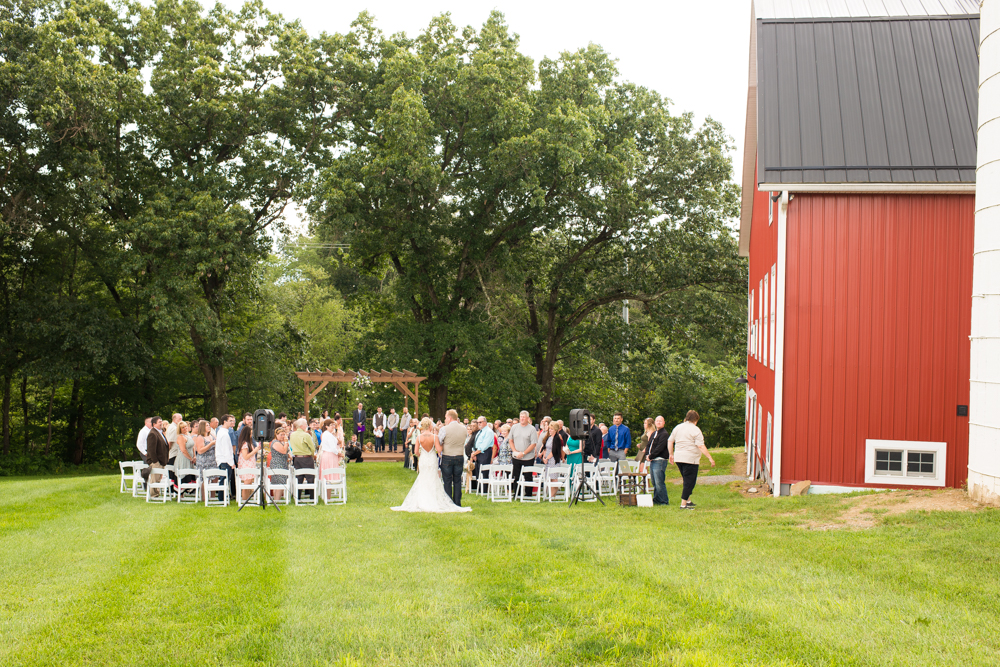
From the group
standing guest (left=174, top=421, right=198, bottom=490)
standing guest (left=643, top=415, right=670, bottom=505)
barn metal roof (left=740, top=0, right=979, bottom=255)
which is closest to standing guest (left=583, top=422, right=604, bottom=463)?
standing guest (left=643, top=415, right=670, bottom=505)

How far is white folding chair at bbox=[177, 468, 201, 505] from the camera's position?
564 inches

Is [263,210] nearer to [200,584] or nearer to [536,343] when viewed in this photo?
[536,343]

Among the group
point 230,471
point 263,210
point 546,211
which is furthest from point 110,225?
point 230,471

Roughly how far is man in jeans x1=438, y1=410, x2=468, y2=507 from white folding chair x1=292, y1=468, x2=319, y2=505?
2254 millimetres

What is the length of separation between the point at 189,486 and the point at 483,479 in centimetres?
518

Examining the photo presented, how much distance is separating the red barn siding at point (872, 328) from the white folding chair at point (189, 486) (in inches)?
384

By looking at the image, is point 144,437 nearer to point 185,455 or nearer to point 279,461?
point 185,455

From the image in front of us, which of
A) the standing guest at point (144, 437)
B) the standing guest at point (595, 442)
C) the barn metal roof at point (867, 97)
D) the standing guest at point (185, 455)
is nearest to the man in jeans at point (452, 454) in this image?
the standing guest at point (595, 442)

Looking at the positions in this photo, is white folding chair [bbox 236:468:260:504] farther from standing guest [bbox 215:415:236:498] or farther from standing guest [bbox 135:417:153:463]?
standing guest [bbox 135:417:153:463]

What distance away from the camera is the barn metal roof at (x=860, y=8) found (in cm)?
1633

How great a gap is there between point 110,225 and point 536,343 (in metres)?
15.2

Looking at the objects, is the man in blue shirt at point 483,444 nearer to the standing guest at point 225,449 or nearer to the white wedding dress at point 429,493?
the white wedding dress at point 429,493

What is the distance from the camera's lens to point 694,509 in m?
13.0

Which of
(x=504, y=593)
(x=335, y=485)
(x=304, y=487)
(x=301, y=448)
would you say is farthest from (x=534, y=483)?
(x=504, y=593)
